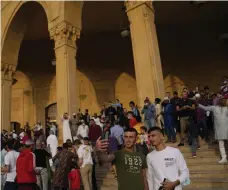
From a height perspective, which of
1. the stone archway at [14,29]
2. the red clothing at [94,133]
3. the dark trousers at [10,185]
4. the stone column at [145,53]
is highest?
the stone archway at [14,29]

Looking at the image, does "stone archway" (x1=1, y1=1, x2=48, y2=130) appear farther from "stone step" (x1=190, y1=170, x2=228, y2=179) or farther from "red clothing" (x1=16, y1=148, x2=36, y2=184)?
"stone step" (x1=190, y1=170, x2=228, y2=179)

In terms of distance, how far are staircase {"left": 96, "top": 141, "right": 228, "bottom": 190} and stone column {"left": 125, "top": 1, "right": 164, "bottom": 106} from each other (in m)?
2.76

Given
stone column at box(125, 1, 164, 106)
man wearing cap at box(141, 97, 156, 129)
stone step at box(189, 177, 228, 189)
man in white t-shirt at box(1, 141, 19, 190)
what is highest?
stone column at box(125, 1, 164, 106)

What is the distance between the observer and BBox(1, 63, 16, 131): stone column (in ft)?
52.2

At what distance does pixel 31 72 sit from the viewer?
69.3ft

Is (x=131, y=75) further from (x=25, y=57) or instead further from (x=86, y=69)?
(x=25, y=57)

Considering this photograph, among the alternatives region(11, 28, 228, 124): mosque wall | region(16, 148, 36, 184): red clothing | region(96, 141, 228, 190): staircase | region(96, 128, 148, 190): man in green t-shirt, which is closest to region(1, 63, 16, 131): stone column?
region(11, 28, 228, 124): mosque wall

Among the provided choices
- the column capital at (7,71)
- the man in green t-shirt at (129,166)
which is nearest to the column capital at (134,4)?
the man in green t-shirt at (129,166)

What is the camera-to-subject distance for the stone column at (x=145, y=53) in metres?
10.0

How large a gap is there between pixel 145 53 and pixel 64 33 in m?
4.21

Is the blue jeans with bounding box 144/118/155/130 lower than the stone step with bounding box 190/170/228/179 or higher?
higher

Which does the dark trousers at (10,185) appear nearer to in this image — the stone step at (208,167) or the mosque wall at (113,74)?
the stone step at (208,167)

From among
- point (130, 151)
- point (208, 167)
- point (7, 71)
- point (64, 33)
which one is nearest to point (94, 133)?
point (64, 33)

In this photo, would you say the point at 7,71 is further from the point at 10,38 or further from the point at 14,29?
the point at 14,29
